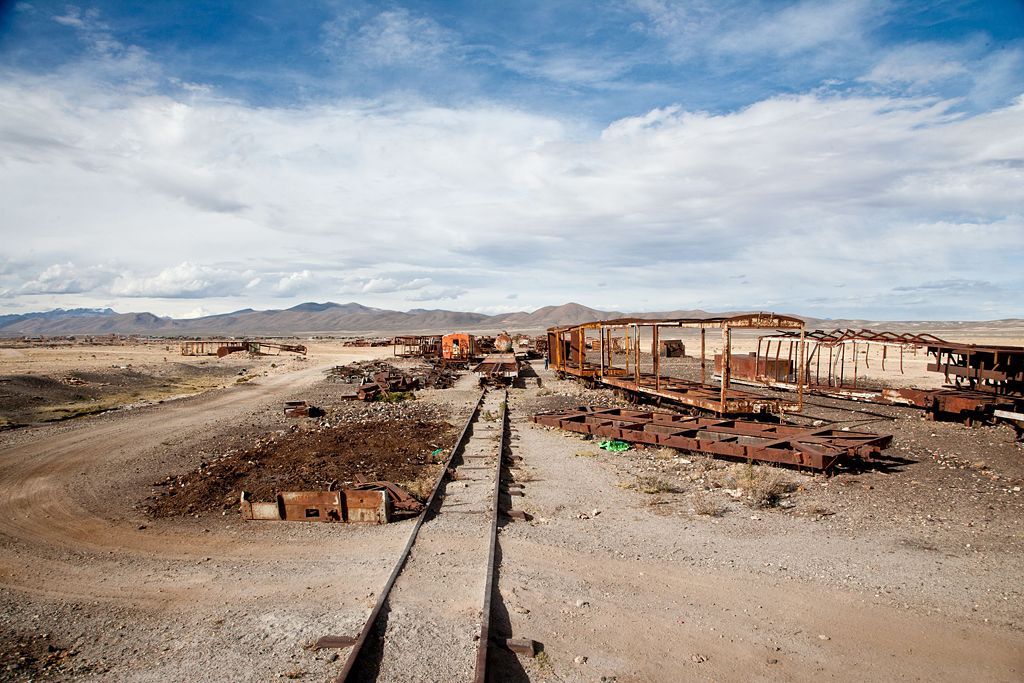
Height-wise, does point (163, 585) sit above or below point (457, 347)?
below

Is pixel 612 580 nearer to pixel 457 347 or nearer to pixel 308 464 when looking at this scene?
pixel 308 464

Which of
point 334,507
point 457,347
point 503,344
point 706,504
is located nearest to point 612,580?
point 706,504

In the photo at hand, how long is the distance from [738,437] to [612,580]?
21.2ft

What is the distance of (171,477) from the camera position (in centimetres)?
1129

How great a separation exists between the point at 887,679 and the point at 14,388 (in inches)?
1167

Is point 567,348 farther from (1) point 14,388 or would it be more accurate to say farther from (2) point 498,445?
(1) point 14,388

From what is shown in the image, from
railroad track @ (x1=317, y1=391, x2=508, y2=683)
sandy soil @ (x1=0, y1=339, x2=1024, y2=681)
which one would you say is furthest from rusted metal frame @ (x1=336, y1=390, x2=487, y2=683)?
sandy soil @ (x1=0, y1=339, x2=1024, y2=681)

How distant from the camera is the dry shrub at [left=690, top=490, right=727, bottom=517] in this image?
843 centimetres

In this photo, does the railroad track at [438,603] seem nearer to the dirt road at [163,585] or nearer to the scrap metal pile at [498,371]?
the dirt road at [163,585]

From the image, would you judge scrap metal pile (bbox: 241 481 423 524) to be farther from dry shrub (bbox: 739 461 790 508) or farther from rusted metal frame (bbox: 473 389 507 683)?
dry shrub (bbox: 739 461 790 508)

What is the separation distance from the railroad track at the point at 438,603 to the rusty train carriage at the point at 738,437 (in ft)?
14.8

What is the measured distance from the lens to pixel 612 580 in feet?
20.7

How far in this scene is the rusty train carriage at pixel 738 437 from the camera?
1032 cm

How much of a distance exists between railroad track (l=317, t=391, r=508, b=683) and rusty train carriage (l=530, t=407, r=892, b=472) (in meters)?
4.50
